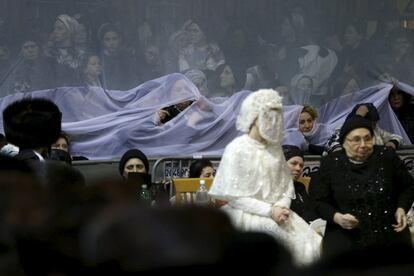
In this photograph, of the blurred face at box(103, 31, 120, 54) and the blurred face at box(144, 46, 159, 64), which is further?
the blurred face at box(144, 46, 159, 64)

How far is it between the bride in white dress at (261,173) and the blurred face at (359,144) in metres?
0.52

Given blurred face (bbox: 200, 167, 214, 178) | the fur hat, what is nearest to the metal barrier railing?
blurred face (bbox: 200, 167, 214, 178)

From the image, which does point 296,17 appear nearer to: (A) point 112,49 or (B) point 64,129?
(A) point 112,49

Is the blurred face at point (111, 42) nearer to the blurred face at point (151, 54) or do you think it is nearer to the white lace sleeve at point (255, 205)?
the blurred face at point (151, 54)

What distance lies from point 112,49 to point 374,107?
2860 mm

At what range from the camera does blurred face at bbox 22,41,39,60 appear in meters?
10.2

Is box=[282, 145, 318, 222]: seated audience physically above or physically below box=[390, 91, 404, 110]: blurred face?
below

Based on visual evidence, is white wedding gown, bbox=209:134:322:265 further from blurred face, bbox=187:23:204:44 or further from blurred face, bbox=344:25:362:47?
blurred face, bbox=344:25:362:47

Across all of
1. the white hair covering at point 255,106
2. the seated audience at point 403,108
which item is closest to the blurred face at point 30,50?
the white hair covering at point 255,106

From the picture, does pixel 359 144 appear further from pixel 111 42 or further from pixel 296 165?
pixel 111 42

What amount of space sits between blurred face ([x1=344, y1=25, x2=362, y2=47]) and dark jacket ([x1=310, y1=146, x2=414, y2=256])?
496 cm

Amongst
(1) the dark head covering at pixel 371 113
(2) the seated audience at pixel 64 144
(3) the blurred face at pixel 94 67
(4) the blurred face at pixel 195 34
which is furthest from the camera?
(4) the blurred face at pixel 195 34

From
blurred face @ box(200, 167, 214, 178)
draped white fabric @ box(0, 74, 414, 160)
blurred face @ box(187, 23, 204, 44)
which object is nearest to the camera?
blurred face @ box(200, 167, 214, 178)

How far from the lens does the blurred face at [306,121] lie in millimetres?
11047
